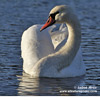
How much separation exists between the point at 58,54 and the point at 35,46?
99 centimetres

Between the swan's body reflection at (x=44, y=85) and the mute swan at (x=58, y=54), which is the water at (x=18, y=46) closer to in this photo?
the swan's body reflection at (x=44, y=85)

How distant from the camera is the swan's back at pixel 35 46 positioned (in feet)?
45.0

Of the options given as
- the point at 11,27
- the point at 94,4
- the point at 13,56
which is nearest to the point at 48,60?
the point at 13,56

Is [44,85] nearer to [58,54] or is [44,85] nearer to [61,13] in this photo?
[58,54]

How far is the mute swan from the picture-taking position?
514 inches

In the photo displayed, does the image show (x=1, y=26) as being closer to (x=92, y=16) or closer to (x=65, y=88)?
(x=92, y=16)

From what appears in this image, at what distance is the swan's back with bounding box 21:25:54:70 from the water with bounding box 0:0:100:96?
47cm

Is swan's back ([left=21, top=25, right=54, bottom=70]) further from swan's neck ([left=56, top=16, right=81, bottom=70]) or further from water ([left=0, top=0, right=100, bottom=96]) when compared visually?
swan's neck ([left=56, top=16, right=81, bottom=70])

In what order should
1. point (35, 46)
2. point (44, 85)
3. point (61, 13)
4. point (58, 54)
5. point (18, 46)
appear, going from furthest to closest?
point (18, 46) < point (35, 46) < point (58, 54) < point (61, 13) < point (44, 85)

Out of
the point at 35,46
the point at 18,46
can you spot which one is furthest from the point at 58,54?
the point at 18,46

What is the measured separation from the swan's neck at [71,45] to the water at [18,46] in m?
0.62

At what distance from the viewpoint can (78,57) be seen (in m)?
13.7

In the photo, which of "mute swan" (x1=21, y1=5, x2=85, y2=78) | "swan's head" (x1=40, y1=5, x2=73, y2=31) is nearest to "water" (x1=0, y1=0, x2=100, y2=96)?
"mute swan" (x1=21, y1=5, x2=85, y2=78)

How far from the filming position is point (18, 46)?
16578 millimetres
